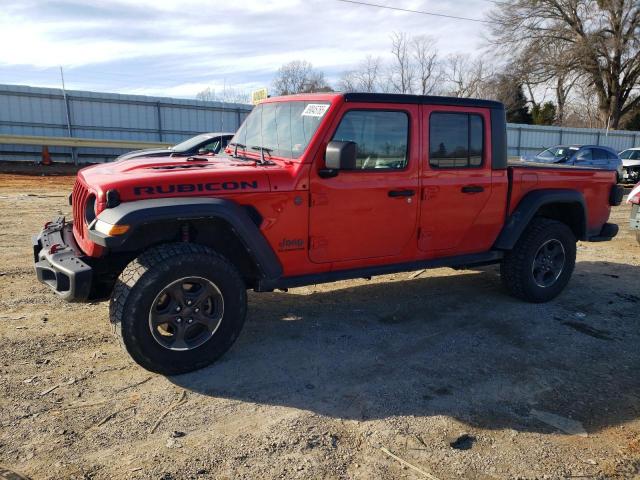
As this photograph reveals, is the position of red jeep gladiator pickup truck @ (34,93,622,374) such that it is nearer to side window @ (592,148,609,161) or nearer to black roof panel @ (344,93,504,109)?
black roof panel @ (344,93,504,109)

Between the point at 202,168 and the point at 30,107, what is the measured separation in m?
20.3

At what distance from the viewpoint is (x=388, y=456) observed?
287 cm

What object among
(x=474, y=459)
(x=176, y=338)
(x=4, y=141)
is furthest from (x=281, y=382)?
(x=4, y=141)

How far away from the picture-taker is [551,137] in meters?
29.7

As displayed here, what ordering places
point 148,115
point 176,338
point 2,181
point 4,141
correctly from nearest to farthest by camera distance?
point 176,338 → point 2,181 → point 4,141 → point 148,115

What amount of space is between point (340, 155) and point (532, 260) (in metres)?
2.64

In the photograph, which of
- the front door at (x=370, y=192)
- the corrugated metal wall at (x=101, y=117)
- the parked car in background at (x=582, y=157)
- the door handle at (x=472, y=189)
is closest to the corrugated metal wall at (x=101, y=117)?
the corrugated metal wall at (x=101, y=117)

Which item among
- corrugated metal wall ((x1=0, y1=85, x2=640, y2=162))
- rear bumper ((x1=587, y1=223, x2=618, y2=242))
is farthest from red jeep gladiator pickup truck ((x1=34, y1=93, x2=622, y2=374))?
corrugated metal wall ((x1=0, y1=85, x2=640, y2=162))

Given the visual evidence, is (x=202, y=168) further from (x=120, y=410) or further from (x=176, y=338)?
(x=120, y=410)

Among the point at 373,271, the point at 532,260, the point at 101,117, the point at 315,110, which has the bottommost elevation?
the point at 532,260

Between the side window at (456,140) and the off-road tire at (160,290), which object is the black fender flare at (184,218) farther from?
the side window at (456,140)

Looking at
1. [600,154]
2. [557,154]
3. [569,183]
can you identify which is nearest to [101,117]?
[557,154]

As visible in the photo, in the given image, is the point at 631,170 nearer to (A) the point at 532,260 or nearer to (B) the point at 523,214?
(A) the point at 532,260

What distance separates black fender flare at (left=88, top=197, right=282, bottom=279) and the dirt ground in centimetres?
83
